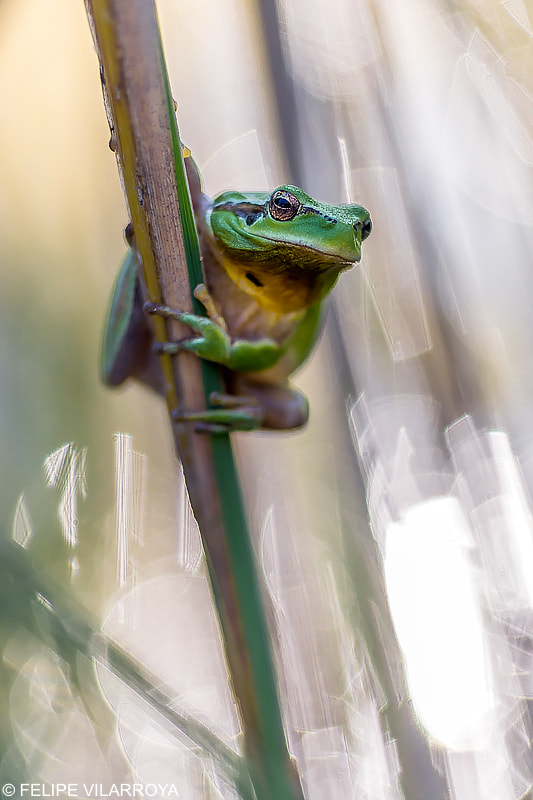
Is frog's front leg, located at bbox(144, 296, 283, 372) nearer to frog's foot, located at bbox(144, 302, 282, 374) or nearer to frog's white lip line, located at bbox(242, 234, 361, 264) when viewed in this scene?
frog's foot, located at bbox(144, 302, 282, 374)

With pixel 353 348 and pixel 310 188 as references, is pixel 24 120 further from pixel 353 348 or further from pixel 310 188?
pixel 353 348

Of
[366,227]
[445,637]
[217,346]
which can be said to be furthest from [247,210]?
[445,637]

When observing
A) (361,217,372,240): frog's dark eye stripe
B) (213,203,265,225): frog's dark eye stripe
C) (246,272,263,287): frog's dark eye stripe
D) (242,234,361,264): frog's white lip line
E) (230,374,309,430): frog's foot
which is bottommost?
(230,374,309,430): frog's foot

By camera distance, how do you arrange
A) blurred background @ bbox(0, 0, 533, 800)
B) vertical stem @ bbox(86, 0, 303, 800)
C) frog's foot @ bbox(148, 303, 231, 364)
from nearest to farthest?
vertical stem @ bbox(86, 0, 303, 800), frog's foot @ bbox(148, 303, 231, 364), blurred background @ bbox(0, 0, 533, 800)

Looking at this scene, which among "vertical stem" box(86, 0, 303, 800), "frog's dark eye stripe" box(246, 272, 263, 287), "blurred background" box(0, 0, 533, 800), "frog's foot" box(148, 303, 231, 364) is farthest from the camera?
"frog's dark eye stripe" box(246, 272, 263, 287)

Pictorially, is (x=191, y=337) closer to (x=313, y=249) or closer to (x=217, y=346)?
(x=217, y=346)

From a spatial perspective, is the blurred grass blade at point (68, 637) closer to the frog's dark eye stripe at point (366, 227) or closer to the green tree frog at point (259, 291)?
the green tree frog at point (259, 291)

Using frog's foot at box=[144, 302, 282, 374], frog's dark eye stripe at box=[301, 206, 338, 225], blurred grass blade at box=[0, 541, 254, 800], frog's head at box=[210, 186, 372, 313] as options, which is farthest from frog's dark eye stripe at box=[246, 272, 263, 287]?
blurred grass blade at box=[0, 541, 254, 800]

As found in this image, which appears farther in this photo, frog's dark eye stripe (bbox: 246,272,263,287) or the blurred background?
frog's dark eye stripe (bbox: 246,272,263,287)

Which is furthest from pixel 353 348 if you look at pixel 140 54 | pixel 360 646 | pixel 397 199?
pixel 140 54
